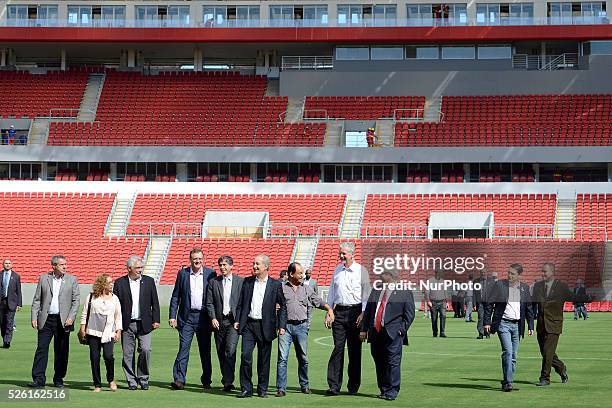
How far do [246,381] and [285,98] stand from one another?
4856 centimetres

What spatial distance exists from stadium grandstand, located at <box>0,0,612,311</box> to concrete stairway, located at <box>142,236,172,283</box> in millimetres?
108

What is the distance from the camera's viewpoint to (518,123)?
61531 mm

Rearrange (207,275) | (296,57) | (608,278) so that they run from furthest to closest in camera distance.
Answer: (296,57)
(608,278)
(207,275)

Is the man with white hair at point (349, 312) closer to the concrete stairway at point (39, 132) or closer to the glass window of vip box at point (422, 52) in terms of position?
the concrete stairway at point (39, 132)

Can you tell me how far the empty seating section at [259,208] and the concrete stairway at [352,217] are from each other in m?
0.30

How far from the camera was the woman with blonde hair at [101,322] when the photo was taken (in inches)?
695

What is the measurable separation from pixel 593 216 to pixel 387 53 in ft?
56.3

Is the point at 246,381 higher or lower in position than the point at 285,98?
lower

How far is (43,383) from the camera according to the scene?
1794 cm

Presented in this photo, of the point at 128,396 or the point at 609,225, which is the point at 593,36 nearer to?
the point at 609,225

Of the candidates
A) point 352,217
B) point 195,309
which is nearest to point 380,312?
point 195,309

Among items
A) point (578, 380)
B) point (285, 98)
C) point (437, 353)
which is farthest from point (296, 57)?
point (578, 380)

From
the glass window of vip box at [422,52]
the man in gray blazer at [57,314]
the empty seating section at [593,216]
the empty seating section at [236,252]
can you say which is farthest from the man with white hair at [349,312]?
the glass window of vip box at [422,52]

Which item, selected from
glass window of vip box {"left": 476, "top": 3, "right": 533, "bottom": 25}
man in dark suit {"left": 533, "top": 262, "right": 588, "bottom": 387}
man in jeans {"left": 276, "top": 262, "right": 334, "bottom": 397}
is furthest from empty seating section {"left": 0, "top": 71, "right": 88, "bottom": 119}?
man in dark suit {"left": 533, "top": 262, "right": 588, "bottom": 387}
